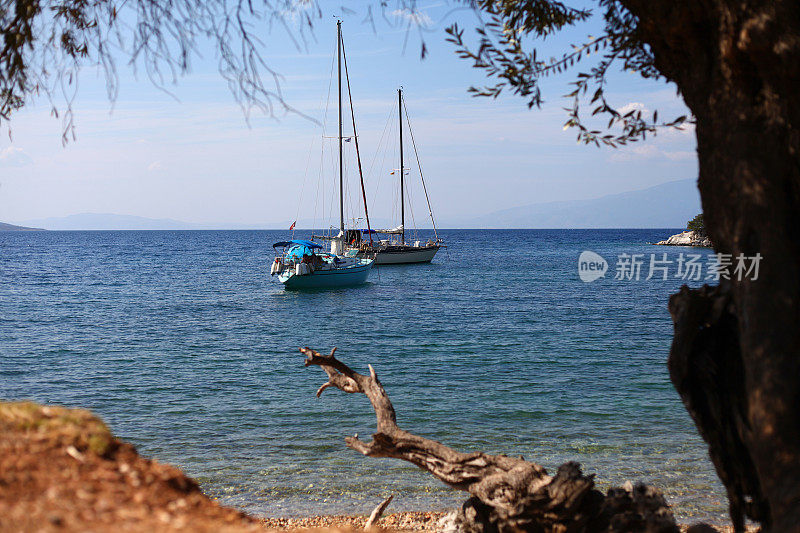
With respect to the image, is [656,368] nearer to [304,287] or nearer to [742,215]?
[742,215]

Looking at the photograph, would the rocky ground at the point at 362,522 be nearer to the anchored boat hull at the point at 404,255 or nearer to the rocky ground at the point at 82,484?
the rocky ground at the point at 82,484

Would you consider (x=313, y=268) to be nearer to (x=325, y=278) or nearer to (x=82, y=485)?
(x=325, y=278)

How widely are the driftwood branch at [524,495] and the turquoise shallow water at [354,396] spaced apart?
14.0 ft

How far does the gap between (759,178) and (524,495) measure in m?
3.28

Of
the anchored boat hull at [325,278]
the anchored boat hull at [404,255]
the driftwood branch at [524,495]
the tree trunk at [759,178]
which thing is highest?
the tree trunk at [759,178]

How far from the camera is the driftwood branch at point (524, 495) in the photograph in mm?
5379

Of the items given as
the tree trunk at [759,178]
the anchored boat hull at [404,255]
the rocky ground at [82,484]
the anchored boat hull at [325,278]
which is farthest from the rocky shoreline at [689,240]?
the rocky ground at [82,484]

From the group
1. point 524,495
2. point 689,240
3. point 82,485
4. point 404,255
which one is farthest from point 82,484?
point 689,240

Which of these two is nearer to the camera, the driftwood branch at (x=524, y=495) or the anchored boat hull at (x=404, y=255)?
the driftwood branch at (x=524, y=495)

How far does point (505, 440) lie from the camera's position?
13.4 metres

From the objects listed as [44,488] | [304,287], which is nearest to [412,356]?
[44,488]

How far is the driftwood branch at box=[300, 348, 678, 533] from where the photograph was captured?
538 cm

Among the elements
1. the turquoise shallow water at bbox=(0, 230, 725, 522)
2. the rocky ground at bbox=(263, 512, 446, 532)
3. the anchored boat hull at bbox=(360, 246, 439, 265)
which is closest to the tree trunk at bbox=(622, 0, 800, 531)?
the rocky ground at bbox=(263, 512, 446, 532)

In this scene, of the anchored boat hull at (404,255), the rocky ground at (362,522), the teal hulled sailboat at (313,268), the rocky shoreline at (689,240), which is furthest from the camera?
the rocky shoreline at (689,240)
